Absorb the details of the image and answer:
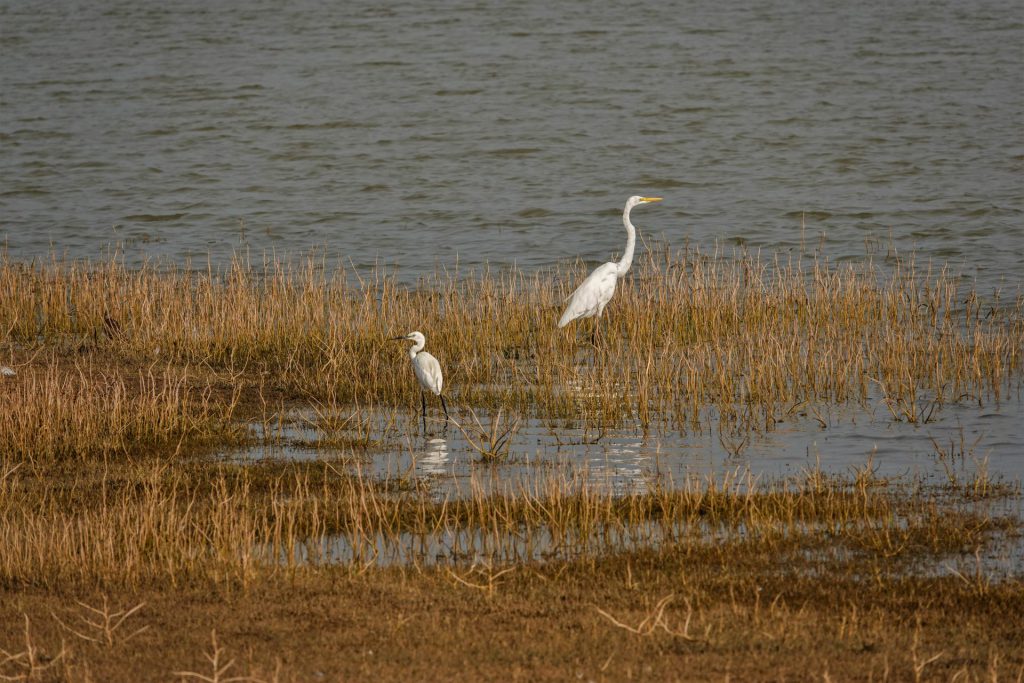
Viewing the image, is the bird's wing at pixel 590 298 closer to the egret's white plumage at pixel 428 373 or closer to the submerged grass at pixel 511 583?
the egret's white plumage at pixel 428 373

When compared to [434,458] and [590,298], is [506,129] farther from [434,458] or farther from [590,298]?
[434,458]

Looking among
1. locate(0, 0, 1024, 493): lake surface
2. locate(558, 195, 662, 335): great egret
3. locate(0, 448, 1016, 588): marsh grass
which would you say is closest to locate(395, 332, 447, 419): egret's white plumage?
locate(0, 0, 1024, 493): lake surface

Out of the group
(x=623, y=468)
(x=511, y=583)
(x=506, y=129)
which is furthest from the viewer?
(x=506, y=129)

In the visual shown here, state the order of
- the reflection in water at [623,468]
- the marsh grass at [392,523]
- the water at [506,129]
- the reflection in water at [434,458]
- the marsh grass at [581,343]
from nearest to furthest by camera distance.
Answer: the marsh grass at [392,523], the reflection in water at [623,468], the reflection in water at [434,458], the marsh grass at [581,343], the water at [506,129]

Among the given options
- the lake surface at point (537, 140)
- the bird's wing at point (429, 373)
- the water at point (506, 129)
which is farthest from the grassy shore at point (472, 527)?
the water at point (506, 129)

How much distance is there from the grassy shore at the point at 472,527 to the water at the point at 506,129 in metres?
7.21

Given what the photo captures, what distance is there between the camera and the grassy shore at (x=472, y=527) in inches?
218

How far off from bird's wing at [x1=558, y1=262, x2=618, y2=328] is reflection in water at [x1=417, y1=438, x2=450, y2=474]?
3967 millimetres

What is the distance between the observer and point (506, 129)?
35375 mm

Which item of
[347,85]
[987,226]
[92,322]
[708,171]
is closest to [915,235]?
[987,226]

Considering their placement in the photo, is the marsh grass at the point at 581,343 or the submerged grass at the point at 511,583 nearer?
the submerged grass at the point at 511,583

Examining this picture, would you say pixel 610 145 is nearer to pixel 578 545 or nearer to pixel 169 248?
pixel 169 248

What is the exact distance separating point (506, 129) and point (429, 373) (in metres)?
25.2

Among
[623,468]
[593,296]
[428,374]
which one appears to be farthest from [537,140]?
[623,468]
